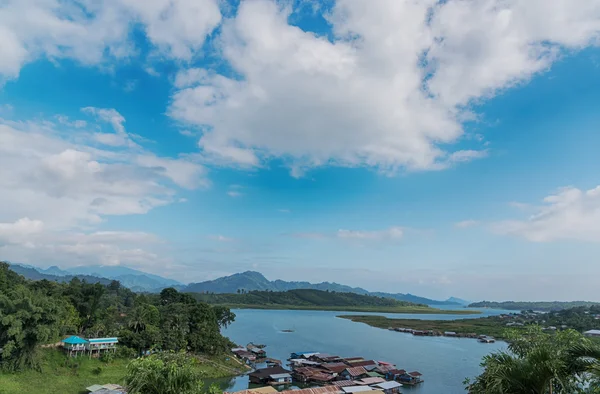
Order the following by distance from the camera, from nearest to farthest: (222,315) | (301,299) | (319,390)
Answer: (319,390) → (222,315) → (301,299)

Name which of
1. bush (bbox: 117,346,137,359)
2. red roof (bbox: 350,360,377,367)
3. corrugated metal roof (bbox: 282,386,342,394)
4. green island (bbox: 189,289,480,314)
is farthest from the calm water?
green island (bbox: 189,289,480,314)

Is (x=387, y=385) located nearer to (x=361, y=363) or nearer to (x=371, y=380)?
(x=371, y=380)

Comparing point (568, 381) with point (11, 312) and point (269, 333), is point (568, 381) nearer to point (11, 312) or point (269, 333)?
point (11, 312)

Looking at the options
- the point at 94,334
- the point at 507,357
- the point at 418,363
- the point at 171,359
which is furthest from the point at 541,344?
the point at 418,363

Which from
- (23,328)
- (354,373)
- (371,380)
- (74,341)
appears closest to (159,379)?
(23,328)

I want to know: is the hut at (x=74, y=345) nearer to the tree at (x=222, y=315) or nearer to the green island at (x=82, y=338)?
→ the green island at (x=82, y=338)

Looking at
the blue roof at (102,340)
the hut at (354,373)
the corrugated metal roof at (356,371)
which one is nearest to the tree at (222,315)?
the blue roof at (102,340)
